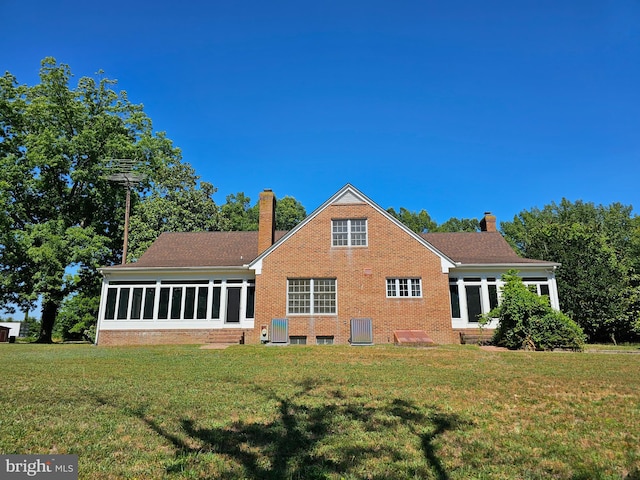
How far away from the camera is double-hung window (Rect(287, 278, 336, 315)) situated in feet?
62.6

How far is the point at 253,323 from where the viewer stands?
19.8 metres

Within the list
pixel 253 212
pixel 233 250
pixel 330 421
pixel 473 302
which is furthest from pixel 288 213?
pixel 330 421

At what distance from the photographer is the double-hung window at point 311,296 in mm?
19078

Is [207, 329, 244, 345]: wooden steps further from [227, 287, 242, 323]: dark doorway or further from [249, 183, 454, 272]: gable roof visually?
[249, 183, 454, 272]: gable roof

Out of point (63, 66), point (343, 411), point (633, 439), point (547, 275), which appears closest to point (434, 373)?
point (343, 411)

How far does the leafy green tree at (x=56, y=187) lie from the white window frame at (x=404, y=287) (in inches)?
748

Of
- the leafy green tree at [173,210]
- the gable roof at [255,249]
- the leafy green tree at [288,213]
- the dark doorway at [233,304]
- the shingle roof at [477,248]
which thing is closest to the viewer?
the gable roof at [255,249]

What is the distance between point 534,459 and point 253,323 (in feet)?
54.5

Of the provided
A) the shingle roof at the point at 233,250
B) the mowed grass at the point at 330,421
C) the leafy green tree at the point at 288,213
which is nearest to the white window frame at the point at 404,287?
the shingle roof at the point at 233,250

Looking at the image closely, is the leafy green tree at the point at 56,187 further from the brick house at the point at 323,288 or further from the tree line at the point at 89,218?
Result: the brick house at the point at 323,288

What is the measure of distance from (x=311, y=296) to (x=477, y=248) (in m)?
9.82

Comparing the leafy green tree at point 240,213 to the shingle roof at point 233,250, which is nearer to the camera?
the shingle roof at point 233,250

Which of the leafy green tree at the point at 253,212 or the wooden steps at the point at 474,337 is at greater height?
the leafy green tree at the point at 253,212

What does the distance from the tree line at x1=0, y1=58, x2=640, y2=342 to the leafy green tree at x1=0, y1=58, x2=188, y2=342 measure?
7 cm
